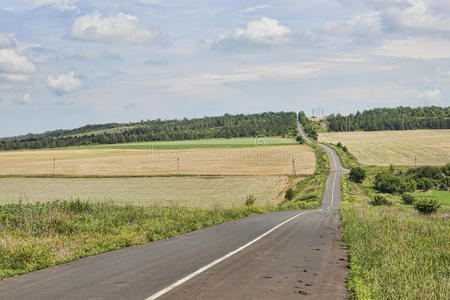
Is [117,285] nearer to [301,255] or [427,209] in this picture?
[301,255]

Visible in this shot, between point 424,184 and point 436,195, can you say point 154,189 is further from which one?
point 424,184

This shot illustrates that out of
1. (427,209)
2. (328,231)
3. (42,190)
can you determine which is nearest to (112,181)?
(42,190)

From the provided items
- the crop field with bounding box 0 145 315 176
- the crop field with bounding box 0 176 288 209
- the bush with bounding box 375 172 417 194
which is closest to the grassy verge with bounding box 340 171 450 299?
the crop field with bounding box 0 176 288 209

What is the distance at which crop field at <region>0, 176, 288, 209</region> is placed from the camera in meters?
58.8

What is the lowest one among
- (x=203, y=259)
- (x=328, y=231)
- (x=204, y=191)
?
(x=204, y=191)

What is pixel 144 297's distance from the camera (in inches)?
287

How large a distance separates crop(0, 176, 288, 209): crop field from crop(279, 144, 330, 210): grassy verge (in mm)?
3252

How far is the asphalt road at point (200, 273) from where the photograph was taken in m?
7.75

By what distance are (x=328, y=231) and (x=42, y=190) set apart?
195 ft

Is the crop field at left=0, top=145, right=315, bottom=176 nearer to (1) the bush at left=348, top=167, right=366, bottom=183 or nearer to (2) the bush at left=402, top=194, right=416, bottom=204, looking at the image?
(1) the bush at left=348, top=167, right=366, bottom=183

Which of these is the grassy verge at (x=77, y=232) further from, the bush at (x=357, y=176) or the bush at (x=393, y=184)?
the bush at (x=357, y=176)

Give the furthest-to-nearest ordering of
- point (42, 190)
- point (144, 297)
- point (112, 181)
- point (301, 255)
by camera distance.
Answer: point (112, 181), point (42, 190), point (301, 255), point (144, 297)

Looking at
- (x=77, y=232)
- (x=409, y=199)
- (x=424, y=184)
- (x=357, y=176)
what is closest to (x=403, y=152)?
(x=357, y=176)

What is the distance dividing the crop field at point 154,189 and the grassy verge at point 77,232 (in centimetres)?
3475
